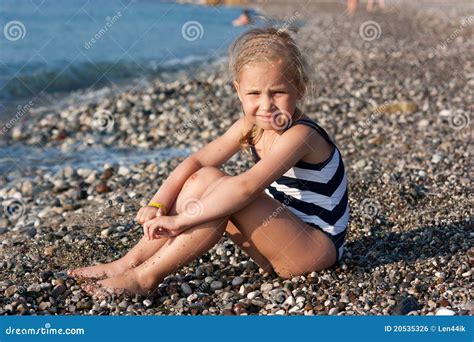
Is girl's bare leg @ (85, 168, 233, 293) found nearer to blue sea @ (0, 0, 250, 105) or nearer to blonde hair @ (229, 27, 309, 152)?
blonde hair @ (229, 27, 309, 152)

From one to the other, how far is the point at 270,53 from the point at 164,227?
1222mm

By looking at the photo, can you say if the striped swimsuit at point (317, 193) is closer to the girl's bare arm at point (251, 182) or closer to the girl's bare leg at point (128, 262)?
the girl's bare arm at point (251, 182)

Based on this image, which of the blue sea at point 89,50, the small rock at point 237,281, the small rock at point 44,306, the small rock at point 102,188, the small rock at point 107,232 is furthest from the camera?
the blue sea at point 89,50

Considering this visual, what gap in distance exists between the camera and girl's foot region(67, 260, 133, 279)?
4.89m

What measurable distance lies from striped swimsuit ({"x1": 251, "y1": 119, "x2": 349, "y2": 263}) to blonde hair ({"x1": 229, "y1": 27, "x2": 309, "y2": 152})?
42cm

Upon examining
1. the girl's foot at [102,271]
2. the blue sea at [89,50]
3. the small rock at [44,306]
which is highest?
the blue sea at [89,50]

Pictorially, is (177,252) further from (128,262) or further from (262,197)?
(262,197)

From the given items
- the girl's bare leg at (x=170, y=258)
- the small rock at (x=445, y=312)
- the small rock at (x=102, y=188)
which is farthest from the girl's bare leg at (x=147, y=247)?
the small rock at (x=102, y=188)

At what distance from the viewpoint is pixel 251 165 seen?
8.05 meters

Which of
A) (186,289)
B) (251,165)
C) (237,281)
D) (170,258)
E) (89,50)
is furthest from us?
(89,50)

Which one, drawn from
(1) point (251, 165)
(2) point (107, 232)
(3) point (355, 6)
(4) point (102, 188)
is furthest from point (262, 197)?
(3) point (355, 6)

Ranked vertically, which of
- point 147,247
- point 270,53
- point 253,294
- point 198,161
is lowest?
point 253,294

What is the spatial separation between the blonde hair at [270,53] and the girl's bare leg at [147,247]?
0.65 metres

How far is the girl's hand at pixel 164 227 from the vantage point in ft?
14.8
